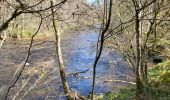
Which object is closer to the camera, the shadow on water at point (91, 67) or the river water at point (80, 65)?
the river water at point (80, 65)

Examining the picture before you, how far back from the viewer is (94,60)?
263 inches

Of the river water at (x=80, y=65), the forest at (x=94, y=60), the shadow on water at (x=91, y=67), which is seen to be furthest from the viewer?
the shadow on water at (x=91, y=67)

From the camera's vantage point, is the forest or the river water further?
the river water

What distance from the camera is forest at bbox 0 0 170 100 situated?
202 inches

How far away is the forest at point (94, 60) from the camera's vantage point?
202 inches

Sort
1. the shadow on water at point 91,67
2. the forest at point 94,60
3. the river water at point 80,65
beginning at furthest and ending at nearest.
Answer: the shadow on water at point 91,67 → the river water at point 80,65 → the forest at point 94,60

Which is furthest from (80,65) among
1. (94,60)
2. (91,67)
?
(94,60)

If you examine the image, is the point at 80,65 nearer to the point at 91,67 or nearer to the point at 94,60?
the point at 91,67

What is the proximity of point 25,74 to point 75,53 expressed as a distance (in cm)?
728

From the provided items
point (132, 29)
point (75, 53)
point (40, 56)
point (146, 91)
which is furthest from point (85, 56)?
point (146, 91)

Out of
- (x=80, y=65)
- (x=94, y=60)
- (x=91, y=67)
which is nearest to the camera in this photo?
(x=94, y=60)

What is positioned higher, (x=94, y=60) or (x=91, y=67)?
(x=94, y=60)

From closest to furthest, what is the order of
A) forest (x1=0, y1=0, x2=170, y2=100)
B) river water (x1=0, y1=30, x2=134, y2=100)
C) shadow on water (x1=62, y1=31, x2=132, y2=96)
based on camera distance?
forest (x1=0, y1=0, x2=170, y2=100) < river water (x1=0, y1=30, x2=134, y2=100) < shadow on water (x1=62, y1=31, x2=132, y2=96)

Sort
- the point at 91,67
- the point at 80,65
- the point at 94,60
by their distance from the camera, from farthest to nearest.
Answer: the point at 80,65 → the point at 91,67 → the point at 94,60
